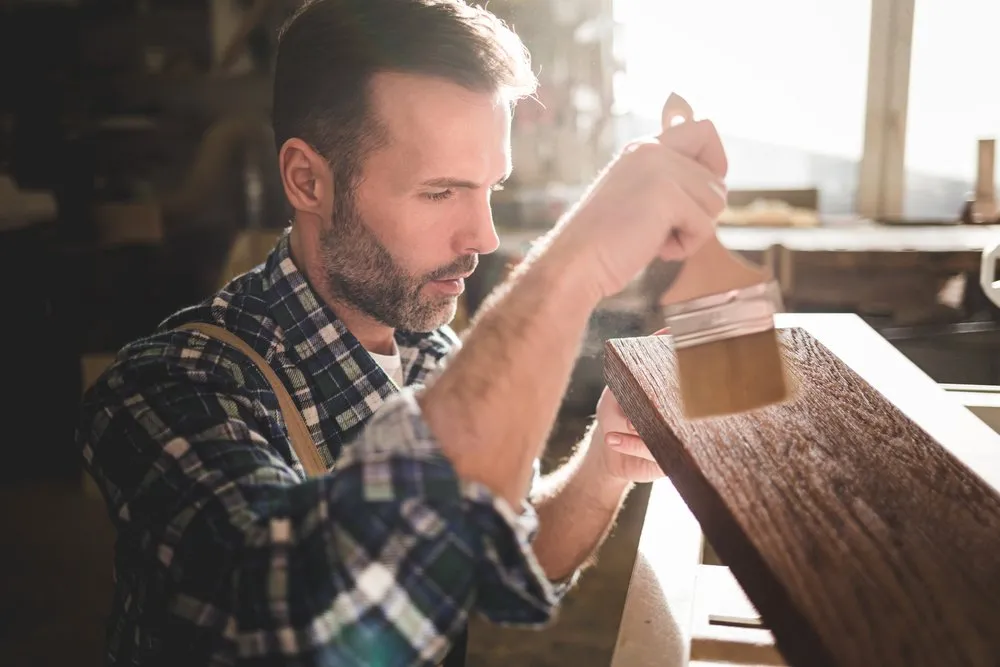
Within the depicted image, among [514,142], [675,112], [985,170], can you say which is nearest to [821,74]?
[985,170]

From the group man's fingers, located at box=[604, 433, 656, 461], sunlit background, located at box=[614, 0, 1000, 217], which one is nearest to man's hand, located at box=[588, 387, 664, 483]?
man's fingers, located at box=[604, 433, 656, 461]

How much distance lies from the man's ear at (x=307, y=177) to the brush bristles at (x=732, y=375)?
2.62ft

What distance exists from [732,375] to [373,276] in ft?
2.33

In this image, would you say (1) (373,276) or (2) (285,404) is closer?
(2) (285,404)

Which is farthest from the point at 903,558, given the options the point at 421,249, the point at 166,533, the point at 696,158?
the point at 421,249

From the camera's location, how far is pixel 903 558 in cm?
63

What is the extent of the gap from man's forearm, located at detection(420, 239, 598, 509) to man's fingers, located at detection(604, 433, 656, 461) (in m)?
0.47

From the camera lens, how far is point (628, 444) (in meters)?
1.24

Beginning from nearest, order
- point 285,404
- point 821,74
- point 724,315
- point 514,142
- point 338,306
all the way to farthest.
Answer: point 724,315 → point 285,404 → point 338,306 → point 821,74 → point 514,142

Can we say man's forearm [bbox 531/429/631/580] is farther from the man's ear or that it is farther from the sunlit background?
the sunlit background

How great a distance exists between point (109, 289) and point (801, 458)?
13.5ft

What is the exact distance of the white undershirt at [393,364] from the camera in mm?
1494

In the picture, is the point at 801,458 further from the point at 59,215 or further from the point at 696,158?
the point at 59,215

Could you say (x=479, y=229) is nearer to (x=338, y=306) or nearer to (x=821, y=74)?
(x=338, y=306)
